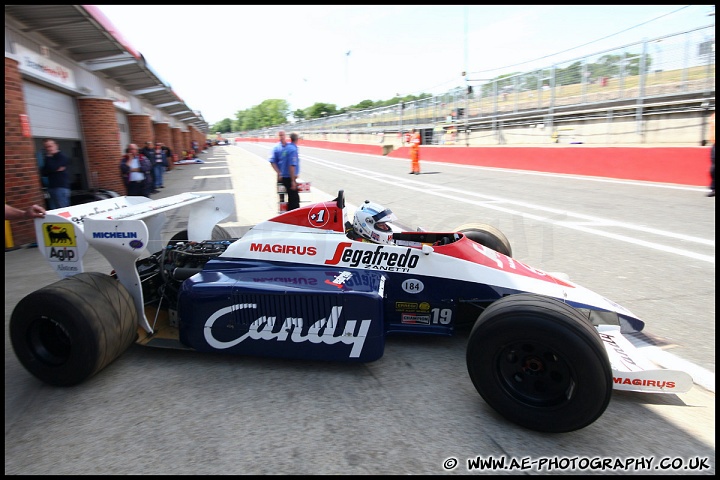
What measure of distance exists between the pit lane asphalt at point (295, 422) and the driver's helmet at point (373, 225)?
1031mm

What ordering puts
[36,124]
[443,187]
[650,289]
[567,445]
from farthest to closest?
[443,187], [36,124], [650,289], [567,445]

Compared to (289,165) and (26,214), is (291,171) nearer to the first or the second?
(289,165)

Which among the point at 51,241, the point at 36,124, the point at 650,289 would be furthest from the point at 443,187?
the point at 51,241

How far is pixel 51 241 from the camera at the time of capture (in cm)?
361

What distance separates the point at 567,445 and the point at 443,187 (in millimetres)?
11885

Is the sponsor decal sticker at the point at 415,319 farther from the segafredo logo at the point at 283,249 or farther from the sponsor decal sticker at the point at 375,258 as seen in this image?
the segafredo logo at the point at 283,249

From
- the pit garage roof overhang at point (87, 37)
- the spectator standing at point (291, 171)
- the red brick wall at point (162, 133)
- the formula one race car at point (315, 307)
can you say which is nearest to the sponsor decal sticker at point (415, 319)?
the formula one race car at point (315, 307)

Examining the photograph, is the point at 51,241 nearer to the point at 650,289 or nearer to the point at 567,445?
the point at 567,445

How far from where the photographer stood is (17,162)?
24.1 ft

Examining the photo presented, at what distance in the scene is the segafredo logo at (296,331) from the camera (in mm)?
3141

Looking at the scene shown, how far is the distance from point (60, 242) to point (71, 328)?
0.95 metres

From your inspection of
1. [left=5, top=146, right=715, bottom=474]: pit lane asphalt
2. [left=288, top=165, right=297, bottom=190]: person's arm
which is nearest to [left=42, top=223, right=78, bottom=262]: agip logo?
[left=5, top=146, right=715, bottom=474]: pit lane asphalt

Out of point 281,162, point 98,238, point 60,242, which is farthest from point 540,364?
point 281,162

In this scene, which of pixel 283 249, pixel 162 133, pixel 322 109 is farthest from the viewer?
pixel 322 109
